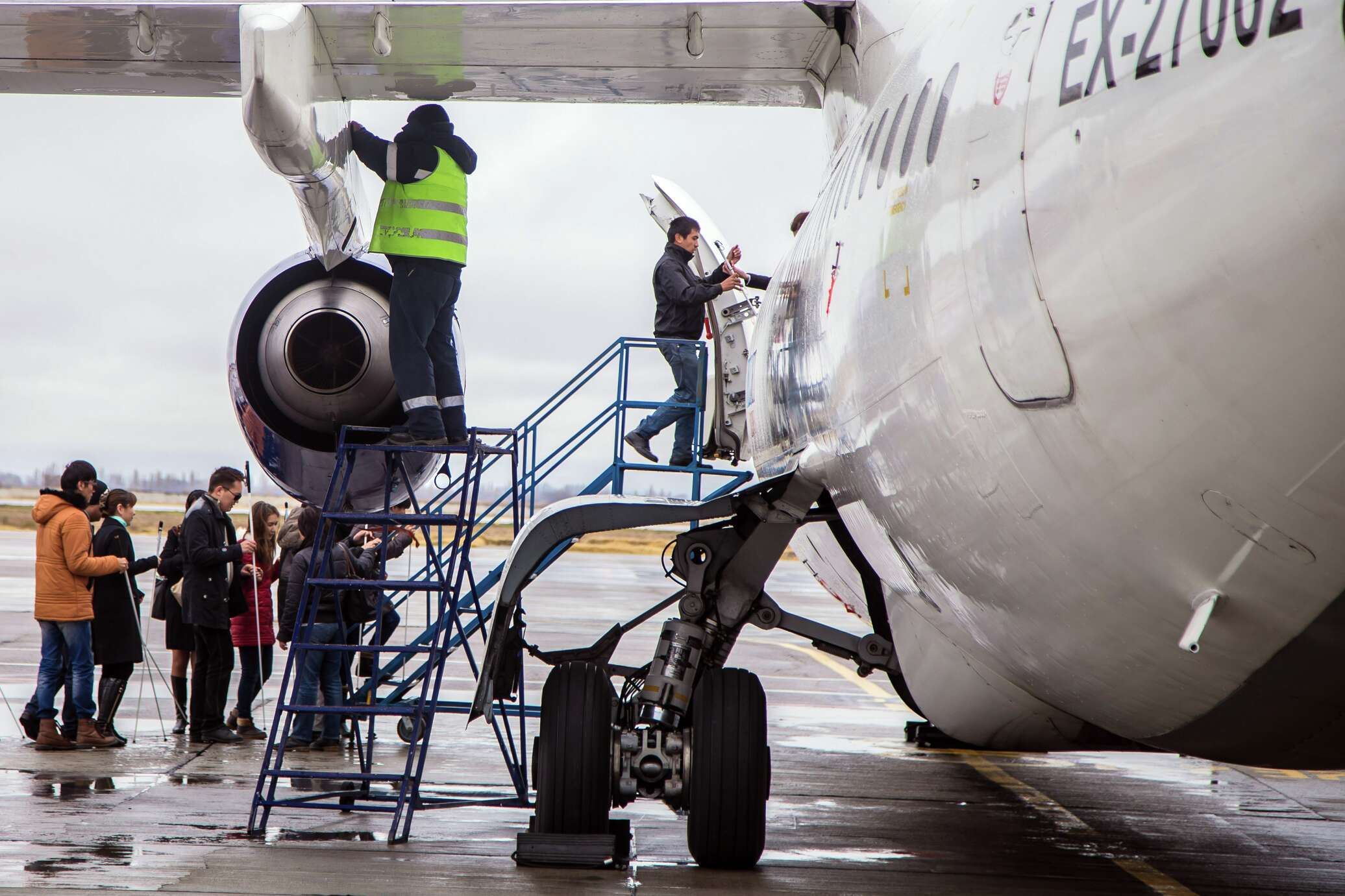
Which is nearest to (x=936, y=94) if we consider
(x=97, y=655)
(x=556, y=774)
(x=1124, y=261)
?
(x=1124, y=261)

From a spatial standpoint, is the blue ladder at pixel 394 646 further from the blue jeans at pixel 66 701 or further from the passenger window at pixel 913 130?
the passenger window at pixel 913 130

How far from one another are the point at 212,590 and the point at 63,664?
3.88ft

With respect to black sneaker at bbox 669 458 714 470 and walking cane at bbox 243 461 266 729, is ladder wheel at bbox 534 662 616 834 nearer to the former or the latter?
black sneaker at bbox 669 458 714 470

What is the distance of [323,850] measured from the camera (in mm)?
7090

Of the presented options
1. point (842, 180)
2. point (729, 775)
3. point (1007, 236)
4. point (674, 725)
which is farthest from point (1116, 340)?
point (674, 725)

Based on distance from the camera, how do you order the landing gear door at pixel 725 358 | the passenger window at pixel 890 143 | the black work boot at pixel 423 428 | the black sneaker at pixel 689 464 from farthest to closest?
the landing gear door at pixel 725 358 < the black sneaker at pixel 689 464 < the black work boot at pixel 423 428 < the passenger window at pixel 890 143

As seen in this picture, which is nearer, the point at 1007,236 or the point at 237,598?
the point at 1007,236

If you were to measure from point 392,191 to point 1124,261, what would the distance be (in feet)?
18.3

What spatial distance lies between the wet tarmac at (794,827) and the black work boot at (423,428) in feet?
7.42

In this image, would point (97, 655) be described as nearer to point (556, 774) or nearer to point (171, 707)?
point (171, 707)

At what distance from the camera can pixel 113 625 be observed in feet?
34.5

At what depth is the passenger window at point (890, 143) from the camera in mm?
5152

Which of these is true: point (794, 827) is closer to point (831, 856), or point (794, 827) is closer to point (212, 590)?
point (831, 856)

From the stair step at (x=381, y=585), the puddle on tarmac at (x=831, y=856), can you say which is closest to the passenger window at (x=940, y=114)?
the stair step at (x=381, y=585)
